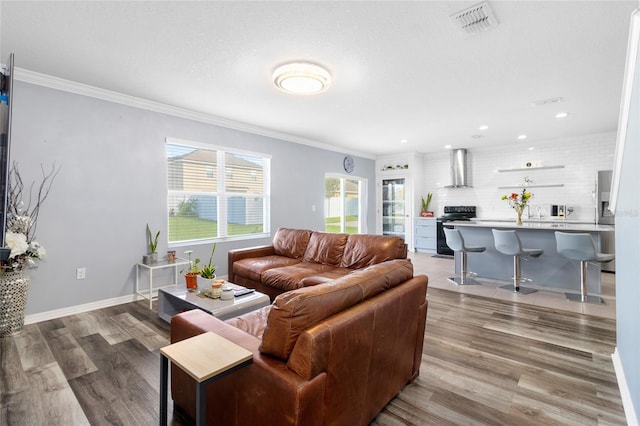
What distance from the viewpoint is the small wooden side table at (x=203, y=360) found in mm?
1076

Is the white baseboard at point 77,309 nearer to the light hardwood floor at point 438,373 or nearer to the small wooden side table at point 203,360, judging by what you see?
the light hardwood floor at point 438,373

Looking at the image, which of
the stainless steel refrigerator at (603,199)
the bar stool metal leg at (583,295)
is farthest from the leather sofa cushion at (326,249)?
the stainless steel refrigerator at (603,199)

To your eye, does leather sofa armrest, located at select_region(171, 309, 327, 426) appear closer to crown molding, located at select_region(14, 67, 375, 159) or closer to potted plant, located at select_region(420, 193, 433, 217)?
crown molding, located at select_region(14, 67, 375, 159)

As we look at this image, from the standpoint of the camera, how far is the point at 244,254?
13.3 ft

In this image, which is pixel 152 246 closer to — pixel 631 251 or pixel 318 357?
pixel 318 357

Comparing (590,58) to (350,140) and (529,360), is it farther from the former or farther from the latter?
(350,140)

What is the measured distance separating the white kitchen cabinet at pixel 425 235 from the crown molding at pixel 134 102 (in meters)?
3.78

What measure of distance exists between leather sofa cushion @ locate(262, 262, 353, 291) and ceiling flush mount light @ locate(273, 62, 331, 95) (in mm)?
1951

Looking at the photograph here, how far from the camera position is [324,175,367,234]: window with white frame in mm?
6996

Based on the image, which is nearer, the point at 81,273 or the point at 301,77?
the point at 301,77

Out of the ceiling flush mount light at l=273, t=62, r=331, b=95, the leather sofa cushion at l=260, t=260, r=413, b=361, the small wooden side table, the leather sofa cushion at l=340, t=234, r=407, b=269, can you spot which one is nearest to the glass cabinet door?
the leather sofa cushion at l=340, t=234, r=407, b=269

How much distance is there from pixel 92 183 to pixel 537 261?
233 inches

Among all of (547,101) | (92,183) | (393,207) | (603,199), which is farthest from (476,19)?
(393,207)

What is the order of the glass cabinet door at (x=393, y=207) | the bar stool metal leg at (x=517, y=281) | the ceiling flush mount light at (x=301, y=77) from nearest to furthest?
1. the ceiling flush mount light at (x=301, y=77)
2. the bar stool metal leg at (x=517, y=281)
3. the glass cabinet door at (x=393, y=207)
